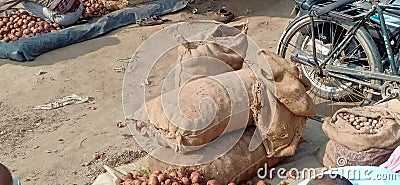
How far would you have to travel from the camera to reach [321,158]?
13.4 ft

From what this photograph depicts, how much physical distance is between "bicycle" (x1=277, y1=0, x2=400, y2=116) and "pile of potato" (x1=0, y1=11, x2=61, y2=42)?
3257mm

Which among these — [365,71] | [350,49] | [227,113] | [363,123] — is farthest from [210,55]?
[350,49]

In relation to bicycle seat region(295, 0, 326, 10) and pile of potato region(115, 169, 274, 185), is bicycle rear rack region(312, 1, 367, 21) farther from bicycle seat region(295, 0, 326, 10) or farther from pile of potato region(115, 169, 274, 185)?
pile of potato region(115, 169, 274, 185)

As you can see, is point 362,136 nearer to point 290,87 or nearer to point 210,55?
point 290,87

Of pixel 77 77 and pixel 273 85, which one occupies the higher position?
pixel 273 85

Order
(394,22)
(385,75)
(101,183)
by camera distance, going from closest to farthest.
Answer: (101,183) < (385,75) < (394,22)

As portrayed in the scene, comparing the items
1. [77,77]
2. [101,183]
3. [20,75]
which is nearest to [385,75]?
[101,183]

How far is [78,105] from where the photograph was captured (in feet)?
17.8

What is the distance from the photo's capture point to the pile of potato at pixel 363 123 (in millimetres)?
3730

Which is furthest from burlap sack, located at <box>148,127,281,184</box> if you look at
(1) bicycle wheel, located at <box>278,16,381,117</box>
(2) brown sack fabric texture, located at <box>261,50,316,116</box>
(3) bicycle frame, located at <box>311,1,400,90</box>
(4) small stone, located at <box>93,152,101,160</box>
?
(1) bicycle wheel, located at <box>278,16,381,117</box>

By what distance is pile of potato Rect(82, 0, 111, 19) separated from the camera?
25.0 ft

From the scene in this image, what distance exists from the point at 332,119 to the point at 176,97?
1062mm

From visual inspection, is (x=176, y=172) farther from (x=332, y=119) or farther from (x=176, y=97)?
(x=332, y=119)

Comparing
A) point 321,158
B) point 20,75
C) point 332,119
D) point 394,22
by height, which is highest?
point 394,22
